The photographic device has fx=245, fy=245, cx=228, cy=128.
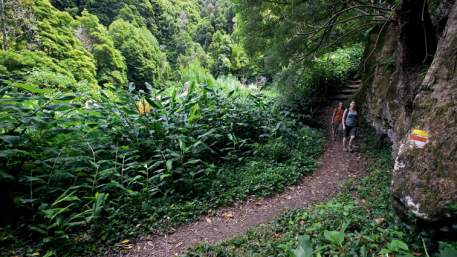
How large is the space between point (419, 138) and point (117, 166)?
15.9 feet

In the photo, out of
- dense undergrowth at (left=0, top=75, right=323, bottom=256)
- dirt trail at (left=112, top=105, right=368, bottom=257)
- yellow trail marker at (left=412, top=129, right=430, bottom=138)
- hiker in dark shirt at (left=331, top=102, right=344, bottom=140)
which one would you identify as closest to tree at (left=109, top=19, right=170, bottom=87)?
hiker in dark shirt at (left=331, top=102, right=344, bottom=140)

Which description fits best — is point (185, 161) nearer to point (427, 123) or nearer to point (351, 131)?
point (427, 123)

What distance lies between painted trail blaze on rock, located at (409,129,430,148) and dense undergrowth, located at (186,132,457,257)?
0.89m

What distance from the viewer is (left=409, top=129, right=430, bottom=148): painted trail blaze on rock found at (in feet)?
9.22

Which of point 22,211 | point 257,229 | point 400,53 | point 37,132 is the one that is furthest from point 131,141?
point 400,53

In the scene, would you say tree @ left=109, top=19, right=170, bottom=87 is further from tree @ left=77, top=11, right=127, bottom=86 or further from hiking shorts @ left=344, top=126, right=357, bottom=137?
hiking shorts @ left=344, top=126, right=357, bottom=137

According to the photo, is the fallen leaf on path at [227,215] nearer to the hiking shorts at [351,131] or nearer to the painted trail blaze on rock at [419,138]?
the painted trail blaze on rock at [419,138]

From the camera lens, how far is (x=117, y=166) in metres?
4.79

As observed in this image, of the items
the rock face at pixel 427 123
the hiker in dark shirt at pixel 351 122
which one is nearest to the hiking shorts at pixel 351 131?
the hiker in dark shirt at pixel 351 122

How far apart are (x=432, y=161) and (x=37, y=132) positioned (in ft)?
18.4

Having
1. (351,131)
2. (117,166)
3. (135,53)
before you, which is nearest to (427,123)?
(351,131)

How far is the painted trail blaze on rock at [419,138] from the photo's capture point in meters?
2.81

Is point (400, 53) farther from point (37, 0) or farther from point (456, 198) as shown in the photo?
point (37, 0)

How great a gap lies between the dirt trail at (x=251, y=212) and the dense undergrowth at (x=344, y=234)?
0.48 meters
